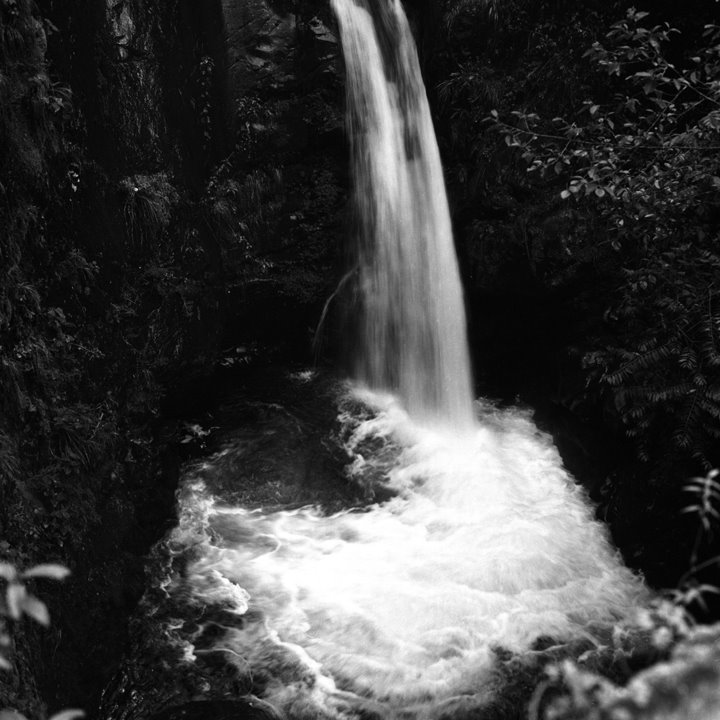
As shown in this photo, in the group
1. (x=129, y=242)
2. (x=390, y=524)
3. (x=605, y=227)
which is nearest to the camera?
(x=129, y=242)

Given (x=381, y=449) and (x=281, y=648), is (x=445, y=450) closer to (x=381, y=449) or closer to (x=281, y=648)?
(x=381, y=449)

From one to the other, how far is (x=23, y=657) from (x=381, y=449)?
4.70 m

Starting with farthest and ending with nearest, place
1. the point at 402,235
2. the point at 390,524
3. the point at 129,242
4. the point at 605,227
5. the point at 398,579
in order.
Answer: the point at 402,235
the point at 605,227
the point at 390,524
the point at 129,242
the point at 398,579

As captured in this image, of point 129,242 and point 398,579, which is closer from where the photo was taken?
point 398,579

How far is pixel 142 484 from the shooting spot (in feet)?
21.4

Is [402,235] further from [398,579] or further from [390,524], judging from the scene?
[398,579]

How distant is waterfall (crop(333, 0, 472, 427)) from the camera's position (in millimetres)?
8680

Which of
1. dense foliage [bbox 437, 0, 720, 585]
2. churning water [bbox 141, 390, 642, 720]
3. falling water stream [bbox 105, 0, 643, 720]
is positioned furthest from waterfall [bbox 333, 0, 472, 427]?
churning water [bbox 141, 390, 642, 720]

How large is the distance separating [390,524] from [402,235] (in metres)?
4.00

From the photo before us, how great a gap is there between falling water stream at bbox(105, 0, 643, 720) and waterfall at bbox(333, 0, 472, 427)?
20mm

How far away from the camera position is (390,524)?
6.96 m

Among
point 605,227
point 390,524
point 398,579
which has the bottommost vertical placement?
point 398,579

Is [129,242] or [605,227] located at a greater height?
[605,227]

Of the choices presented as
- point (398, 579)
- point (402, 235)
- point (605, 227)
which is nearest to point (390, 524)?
point (398, 579)
